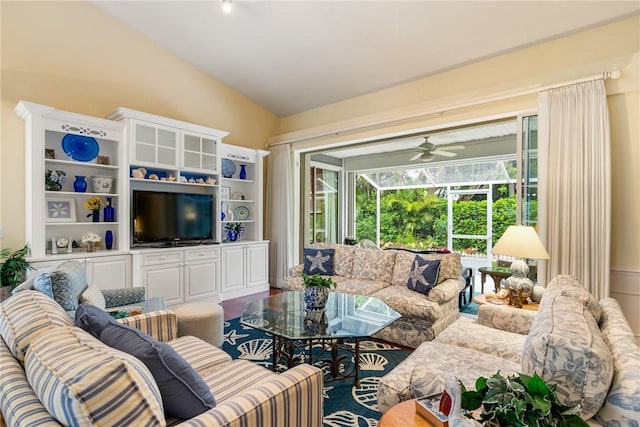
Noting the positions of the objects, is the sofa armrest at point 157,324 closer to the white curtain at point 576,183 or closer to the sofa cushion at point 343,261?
the sofa cushion at point 343,261

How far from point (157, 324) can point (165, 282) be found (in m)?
2.12

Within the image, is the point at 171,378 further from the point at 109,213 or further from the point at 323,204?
the point at 323,204

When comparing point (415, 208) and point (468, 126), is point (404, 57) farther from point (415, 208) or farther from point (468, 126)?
point (415, 208)

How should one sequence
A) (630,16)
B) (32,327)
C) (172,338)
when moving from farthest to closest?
(630,16) < (172,338) < (32,327)

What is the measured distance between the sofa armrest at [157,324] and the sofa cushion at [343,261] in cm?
249

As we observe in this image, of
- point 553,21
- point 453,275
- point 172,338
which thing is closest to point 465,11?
point 553,21

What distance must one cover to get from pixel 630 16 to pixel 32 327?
4.93 metres

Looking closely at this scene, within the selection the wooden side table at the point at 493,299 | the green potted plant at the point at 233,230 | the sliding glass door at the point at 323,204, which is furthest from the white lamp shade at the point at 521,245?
the sliding glass door at the point at 323,204

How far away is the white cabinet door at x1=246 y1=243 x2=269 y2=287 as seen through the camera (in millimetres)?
5270

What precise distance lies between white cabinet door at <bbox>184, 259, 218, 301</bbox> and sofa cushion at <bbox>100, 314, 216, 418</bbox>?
3341mm

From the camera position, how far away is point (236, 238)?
5.38m

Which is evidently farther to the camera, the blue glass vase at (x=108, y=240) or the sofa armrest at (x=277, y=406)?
the blue glass vase at (x=108, y=240)

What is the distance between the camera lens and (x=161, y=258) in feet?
13.5

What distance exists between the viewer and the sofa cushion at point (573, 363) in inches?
42.0
